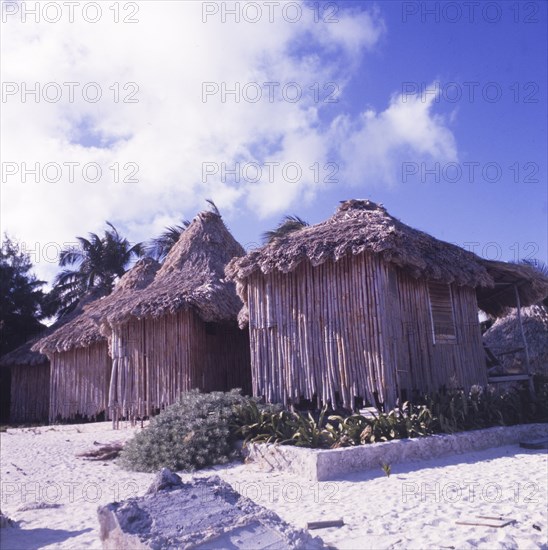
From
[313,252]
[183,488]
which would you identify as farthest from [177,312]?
[183,488]

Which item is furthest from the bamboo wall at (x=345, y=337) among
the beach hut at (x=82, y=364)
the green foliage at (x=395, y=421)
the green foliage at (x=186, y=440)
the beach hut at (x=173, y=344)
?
the beach hut at (x=82, y=364)

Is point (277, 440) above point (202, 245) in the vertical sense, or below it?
below

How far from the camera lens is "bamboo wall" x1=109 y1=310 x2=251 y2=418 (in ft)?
38.6

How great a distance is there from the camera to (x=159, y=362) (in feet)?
39.2

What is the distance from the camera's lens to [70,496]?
6.38 metres

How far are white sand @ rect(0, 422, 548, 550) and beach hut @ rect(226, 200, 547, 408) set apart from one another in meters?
1.87

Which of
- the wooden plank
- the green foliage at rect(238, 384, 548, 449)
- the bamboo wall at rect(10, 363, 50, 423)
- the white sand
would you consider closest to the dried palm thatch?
the bamboo wall at rect(10, 363, 50, 423)

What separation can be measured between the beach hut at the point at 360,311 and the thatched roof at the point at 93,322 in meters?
5.34

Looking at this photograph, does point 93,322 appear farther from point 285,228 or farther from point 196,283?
point 285,228

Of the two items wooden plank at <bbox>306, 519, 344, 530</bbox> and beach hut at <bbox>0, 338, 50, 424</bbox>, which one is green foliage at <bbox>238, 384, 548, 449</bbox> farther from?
beach hut at <bbox>0, 338, 50, 424</bbox>

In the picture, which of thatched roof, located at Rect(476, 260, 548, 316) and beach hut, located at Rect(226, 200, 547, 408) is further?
thatched roof, located at Rect(476, 260, 548, 316)

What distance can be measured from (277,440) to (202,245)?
814 cm

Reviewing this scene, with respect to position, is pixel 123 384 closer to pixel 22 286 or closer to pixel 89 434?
pixel 89 434

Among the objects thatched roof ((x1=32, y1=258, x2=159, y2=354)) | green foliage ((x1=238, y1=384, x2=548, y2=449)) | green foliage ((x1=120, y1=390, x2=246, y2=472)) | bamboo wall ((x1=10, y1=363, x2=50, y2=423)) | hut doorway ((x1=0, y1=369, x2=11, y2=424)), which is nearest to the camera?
green foliage ((x1=238, y1=384, x2=548, y2=449))
